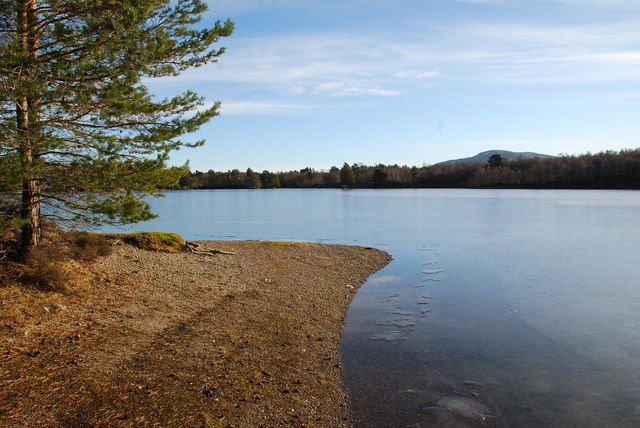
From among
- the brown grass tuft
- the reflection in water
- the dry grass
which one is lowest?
the reflection in water

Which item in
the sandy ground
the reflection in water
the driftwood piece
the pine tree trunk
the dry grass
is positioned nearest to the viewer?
the sandy ground

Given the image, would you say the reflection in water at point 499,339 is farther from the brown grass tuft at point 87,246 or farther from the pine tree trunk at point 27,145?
the pine tree trunk at point 27,145

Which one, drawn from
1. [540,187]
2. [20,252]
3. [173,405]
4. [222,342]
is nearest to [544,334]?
[222,342]

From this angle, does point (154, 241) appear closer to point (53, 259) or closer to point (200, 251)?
point (200, 251)

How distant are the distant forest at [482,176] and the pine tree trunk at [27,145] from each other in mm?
105991

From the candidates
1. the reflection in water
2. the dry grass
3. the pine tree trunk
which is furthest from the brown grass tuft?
the reflection in water

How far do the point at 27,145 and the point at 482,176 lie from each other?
15043 cm

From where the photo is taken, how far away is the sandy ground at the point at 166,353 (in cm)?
652

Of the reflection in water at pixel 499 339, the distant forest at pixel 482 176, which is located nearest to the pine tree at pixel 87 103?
the reflection in water at pixel 499 339

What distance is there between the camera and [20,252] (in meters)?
10.9

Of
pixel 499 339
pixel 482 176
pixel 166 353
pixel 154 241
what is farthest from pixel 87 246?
pixel 482 176

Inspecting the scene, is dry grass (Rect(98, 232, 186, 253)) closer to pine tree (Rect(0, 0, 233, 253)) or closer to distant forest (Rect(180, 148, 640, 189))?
pine tree (Rect(0, 0, 233, 253))

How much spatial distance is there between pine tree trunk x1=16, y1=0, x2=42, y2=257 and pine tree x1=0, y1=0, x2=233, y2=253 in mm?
23

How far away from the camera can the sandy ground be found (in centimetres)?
652
